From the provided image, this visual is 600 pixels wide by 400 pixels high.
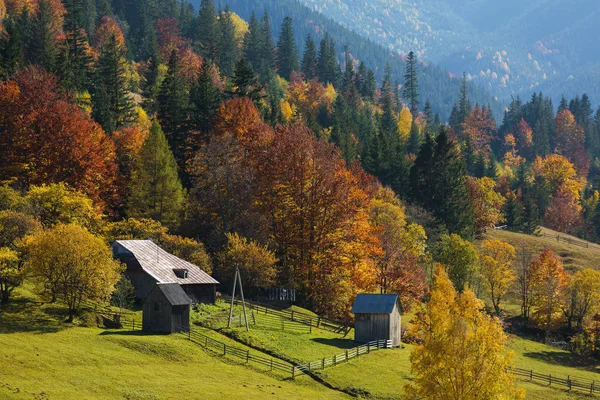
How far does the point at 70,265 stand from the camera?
6150 cm

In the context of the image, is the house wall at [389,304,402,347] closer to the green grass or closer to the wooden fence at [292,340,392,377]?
the wooden fence at [292,340,392,377]

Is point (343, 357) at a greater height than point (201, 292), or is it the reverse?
point (201, 292)

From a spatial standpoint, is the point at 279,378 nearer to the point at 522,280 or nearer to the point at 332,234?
the point at 332,234

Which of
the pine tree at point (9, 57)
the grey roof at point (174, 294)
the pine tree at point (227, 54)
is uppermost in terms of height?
the pine tree at point (227, 54)

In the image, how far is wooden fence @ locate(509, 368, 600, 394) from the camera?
69.4 metres

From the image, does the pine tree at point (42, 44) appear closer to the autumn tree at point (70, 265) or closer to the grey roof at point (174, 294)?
the autumn tree at point (70, 265)

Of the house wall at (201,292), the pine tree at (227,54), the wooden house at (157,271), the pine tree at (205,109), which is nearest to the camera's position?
the wooden house at (157,271)

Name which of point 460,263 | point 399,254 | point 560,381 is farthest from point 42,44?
point 560,381

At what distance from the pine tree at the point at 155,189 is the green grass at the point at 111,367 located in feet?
79.9

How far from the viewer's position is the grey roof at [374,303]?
72.8 meters

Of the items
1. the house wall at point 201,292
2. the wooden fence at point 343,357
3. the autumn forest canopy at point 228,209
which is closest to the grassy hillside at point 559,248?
the autumn forest canopy at point 228,209

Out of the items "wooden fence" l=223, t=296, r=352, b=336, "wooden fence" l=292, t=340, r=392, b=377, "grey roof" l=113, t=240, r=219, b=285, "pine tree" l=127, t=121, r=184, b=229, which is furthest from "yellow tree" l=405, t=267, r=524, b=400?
"pine tree" l=127, t=121, r=184, b=229

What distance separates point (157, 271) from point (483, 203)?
75.0 metres

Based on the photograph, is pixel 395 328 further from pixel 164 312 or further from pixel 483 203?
pixel 483 203
